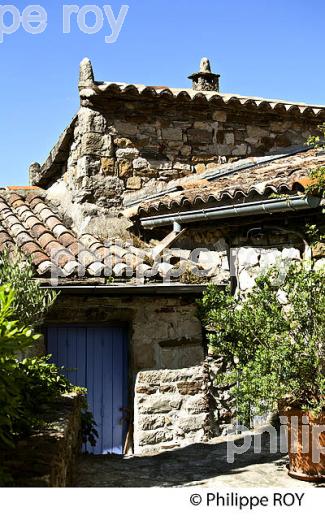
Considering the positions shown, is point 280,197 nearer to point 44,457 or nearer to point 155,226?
point 155,226

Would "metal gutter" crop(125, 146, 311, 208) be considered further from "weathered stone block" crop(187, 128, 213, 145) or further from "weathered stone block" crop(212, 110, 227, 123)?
"weathered stone block" crop(212, 110, 227, 123)

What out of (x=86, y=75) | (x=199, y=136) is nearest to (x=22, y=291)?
(x=86, y=75)

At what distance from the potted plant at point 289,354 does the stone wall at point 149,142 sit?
10.4ft

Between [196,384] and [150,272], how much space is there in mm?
1408

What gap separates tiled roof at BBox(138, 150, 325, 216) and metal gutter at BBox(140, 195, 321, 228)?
8 centimetres

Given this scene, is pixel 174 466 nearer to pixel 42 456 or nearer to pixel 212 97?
pixel 42 456

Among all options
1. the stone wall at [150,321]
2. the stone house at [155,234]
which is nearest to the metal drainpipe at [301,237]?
the stone house at [155,234]

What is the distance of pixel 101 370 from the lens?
23.2ft

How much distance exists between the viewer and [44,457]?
11.4ft

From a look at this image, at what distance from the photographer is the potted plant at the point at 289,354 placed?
15.7 ft

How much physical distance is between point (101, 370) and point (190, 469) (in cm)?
169

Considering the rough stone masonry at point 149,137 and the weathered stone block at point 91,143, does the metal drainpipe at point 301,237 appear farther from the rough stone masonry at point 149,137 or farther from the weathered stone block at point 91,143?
the weathered stone block at point 91,143

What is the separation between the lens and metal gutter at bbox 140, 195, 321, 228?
18.6 ft

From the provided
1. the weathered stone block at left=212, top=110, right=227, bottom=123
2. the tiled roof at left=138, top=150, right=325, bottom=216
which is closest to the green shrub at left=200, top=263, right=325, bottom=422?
the tiled roof at left=138, top=150, right=325, bottom=216
